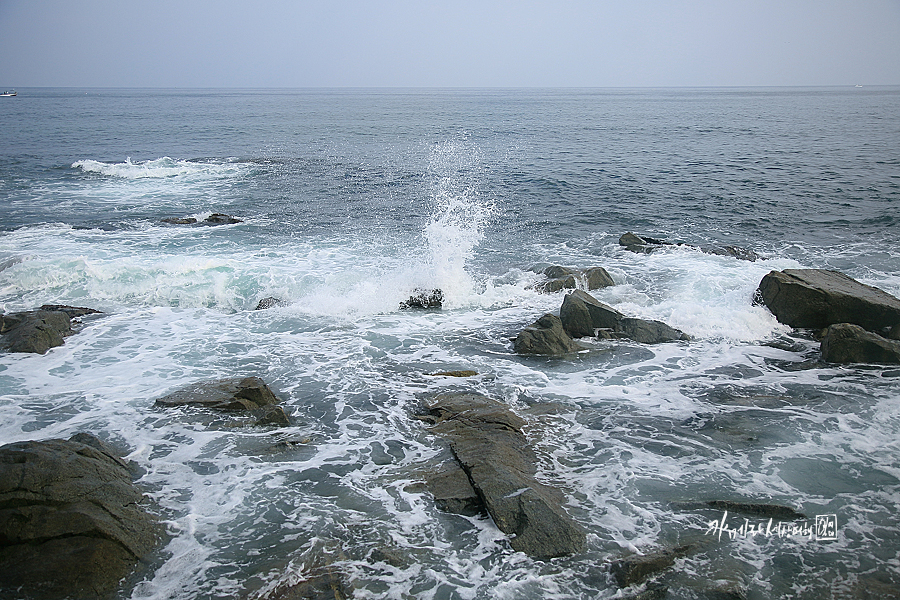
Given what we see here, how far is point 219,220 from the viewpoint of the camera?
1895cm

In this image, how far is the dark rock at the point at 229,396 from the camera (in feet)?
26.3

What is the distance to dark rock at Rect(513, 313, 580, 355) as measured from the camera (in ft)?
33.0

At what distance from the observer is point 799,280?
11.1 metres

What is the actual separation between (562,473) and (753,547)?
2.08 m

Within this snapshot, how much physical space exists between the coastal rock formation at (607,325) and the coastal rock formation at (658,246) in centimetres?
585

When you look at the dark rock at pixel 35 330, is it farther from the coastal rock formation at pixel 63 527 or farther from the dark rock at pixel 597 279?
the dark rock at pixel 597 279

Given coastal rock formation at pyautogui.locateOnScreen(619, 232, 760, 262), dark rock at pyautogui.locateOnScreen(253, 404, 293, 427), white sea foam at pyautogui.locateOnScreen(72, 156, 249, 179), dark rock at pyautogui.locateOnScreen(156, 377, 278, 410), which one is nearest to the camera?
dark rock at pyautogui.locateOnScreen(253, 404, 293, 427)

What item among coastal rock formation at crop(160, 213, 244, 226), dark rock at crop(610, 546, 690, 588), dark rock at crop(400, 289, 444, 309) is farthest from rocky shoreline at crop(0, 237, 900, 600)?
coastal rock formation at crop(160, 213, 244, 226)

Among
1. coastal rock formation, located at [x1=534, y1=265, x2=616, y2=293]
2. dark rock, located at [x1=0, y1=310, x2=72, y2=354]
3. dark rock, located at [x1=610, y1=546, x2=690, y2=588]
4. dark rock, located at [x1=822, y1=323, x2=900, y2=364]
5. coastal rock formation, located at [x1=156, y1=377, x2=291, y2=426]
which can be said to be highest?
coastal rock formation, located at [x1=534, y1=265, x2=616, y2=293]

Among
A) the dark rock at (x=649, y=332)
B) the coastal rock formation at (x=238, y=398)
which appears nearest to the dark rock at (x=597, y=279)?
the dark rock at (x=649, y=332)

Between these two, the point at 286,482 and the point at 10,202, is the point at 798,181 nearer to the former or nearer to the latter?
the point at 286,482

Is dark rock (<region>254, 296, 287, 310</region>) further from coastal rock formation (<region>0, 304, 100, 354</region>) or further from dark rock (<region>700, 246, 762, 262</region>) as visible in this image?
dark rock (<region>700, 246, 762, 262</region>)

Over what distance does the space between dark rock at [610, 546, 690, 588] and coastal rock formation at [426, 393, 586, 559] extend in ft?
1.37

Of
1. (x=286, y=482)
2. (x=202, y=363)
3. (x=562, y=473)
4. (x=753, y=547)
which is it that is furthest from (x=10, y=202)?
(x=753, y=547)
